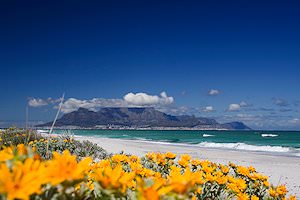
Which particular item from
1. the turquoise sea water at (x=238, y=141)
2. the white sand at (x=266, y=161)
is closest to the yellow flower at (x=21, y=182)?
the white sand at (x=266, y=161)

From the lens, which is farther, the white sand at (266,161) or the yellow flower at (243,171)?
the white sand at (266,161)

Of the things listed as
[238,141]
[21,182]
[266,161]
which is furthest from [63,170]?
[238,141]

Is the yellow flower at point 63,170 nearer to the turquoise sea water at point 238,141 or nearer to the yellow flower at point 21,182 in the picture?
the yellow flower at point 21,182

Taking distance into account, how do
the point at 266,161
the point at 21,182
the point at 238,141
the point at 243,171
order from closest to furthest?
the point at 21,182, the point at 243,171, the point at 266,161, the point at 238,141

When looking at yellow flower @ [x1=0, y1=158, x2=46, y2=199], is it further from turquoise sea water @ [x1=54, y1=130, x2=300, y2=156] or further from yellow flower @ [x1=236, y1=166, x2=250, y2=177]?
turquoise sea water @ [x1=54, y1=130, x2=300, y2=156]

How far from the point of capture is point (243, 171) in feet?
11.9

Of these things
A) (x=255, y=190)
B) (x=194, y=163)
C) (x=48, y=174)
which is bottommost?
(x=255, y=190)

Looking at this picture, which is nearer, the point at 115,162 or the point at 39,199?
the point at 39,199

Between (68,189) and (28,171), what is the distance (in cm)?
15

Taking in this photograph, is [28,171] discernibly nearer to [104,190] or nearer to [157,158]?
[104,190]

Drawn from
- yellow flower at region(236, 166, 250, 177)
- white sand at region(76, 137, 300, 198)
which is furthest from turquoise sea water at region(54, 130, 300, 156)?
yellow flower at region(236, 166, 250, 177)

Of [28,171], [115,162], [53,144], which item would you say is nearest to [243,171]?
[115,162]

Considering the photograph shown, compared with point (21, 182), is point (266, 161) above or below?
below

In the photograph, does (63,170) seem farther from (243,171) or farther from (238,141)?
(238,141)
